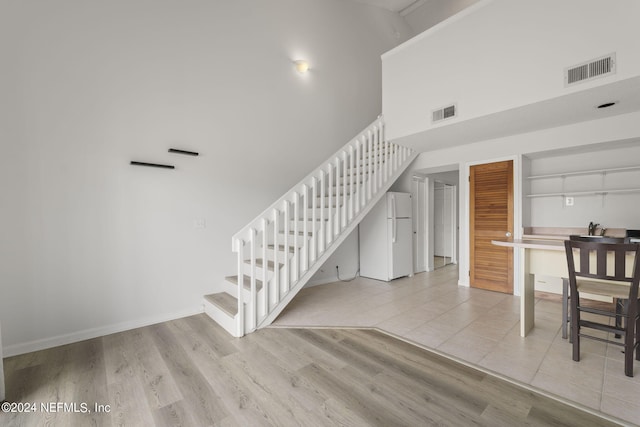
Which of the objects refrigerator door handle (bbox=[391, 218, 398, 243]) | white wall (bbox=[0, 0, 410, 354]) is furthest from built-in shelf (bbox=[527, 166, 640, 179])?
white wall (bbox=[0, 0, 410, 354])

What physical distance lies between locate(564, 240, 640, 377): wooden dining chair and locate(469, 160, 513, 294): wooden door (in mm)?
1717

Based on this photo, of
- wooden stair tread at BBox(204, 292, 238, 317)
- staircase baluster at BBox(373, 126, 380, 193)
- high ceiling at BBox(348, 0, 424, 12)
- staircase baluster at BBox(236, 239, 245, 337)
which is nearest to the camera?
staircase baluster at BBox(236, 239, 245, 337)

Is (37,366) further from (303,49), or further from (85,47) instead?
(303,49)

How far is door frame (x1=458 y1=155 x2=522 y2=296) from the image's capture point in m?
4.07

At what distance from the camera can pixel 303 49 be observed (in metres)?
4.64

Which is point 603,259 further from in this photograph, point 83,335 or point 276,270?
point 83,335

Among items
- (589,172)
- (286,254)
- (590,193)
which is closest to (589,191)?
(590,193)

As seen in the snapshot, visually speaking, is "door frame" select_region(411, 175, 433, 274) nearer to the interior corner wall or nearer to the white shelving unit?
the interior corner wall

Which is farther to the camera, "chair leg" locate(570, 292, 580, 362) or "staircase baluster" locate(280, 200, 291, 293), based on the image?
"staircase baluster" locate(280, 200, 291, 293)

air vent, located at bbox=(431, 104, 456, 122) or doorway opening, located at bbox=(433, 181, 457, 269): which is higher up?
air vent, located at bbox=(431, 104, 456, 122)

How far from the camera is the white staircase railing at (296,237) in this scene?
2916mm

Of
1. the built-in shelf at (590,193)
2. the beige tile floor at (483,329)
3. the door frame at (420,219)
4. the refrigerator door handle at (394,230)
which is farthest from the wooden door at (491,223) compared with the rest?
the refrigerator door handle at (394,230)

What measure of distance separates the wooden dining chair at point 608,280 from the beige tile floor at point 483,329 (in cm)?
21

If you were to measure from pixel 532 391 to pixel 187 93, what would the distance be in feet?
14.4
